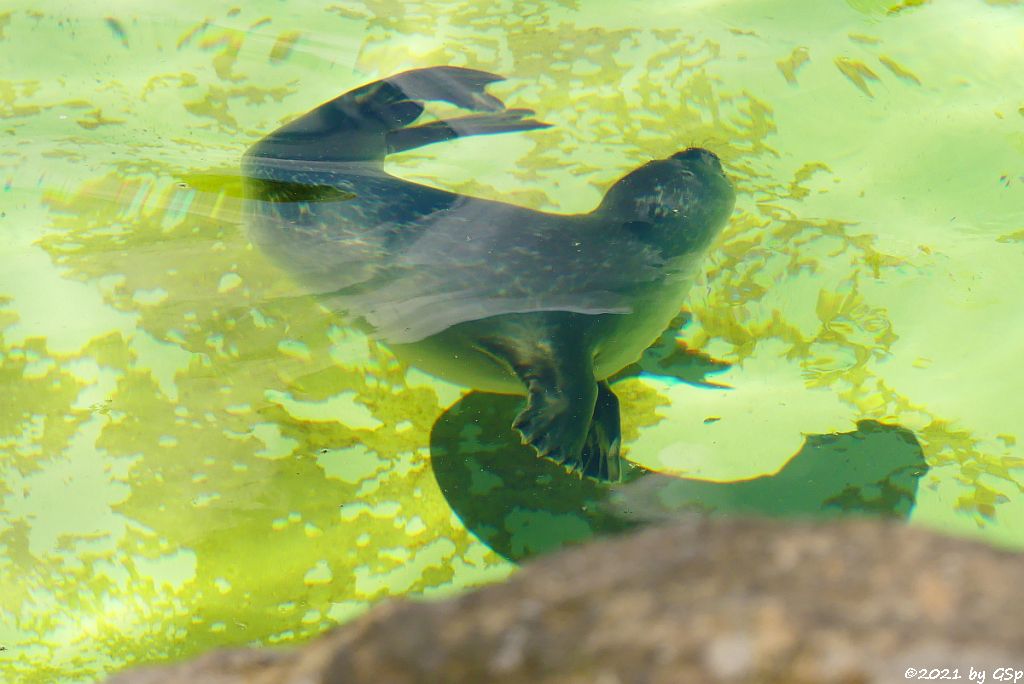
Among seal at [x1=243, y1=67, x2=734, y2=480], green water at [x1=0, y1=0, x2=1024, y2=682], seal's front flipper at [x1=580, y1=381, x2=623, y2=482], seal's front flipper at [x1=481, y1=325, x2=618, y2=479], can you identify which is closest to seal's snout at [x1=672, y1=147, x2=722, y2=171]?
seal at [x1=243, y1=67, x2=734, y2=480]

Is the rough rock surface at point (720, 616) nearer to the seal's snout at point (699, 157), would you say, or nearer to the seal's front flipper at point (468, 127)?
the seal's snout at point (699, 157)

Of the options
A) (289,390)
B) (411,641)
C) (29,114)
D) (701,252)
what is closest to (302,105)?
(29,114)

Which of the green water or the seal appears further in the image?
the seal

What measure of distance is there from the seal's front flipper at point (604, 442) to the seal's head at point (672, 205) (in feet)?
3.06

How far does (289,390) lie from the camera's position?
3.15 metres

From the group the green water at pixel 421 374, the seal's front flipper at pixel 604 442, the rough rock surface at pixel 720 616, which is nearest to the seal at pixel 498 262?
the seal's front flipper at pixel 604 442

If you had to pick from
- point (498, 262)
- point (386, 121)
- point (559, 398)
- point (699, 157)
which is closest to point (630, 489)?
point (559, 398)

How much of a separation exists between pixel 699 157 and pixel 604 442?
1715mm

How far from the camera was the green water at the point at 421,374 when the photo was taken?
2.73m

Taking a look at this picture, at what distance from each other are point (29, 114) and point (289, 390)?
2259 millimetres

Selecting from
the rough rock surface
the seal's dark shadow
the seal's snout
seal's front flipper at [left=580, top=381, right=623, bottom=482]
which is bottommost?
the seal's dark shadow

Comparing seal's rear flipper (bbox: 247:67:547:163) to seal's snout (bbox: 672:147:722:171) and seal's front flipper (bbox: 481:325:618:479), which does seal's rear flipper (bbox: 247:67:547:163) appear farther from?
seal's front flipper (bbox: 481:325:618:479)

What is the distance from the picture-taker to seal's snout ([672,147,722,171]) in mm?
3947

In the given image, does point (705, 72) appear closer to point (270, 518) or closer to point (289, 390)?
point (289, 390)
